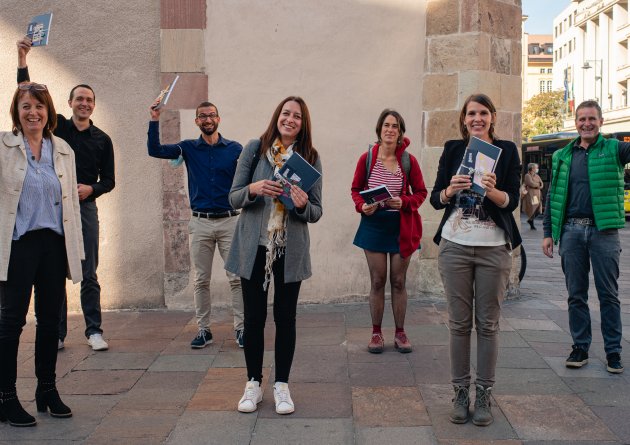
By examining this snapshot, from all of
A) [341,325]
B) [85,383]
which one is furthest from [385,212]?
[85,383]

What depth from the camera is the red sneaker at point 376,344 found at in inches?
210

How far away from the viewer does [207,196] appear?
18.1ft

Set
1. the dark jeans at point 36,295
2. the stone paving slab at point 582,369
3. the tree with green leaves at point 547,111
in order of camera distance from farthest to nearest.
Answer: the tree with green leaves at point 547,111 → the stone paving slab at point 582,369 → the dark jeans at point 36,295

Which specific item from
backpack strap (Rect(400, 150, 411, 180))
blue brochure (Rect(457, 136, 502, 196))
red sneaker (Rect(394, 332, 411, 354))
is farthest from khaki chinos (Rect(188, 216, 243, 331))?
blue brochure (Rect(457, 136, 502, 196))

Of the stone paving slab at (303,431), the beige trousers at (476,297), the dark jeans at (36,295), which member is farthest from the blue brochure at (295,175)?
the dark jeans at (36,295)

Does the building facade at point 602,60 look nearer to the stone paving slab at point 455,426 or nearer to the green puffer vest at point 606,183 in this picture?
the green puffer vest at point 606,183

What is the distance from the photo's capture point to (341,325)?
6.30m

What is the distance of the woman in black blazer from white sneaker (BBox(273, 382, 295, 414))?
0.92 meters

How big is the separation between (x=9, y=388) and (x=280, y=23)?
4571 mm

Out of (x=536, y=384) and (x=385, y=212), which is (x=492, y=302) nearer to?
(x=536, y=384)

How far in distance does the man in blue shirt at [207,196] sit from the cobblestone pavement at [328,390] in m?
0.40

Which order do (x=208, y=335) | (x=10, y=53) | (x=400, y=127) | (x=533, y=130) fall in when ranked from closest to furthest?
(x=400, y=127), (x=208, y=335), (x=10, y=53), (x=533, y=130)

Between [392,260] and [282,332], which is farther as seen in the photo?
[392,260]

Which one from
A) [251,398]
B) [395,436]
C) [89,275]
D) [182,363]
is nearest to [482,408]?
[395,436]
